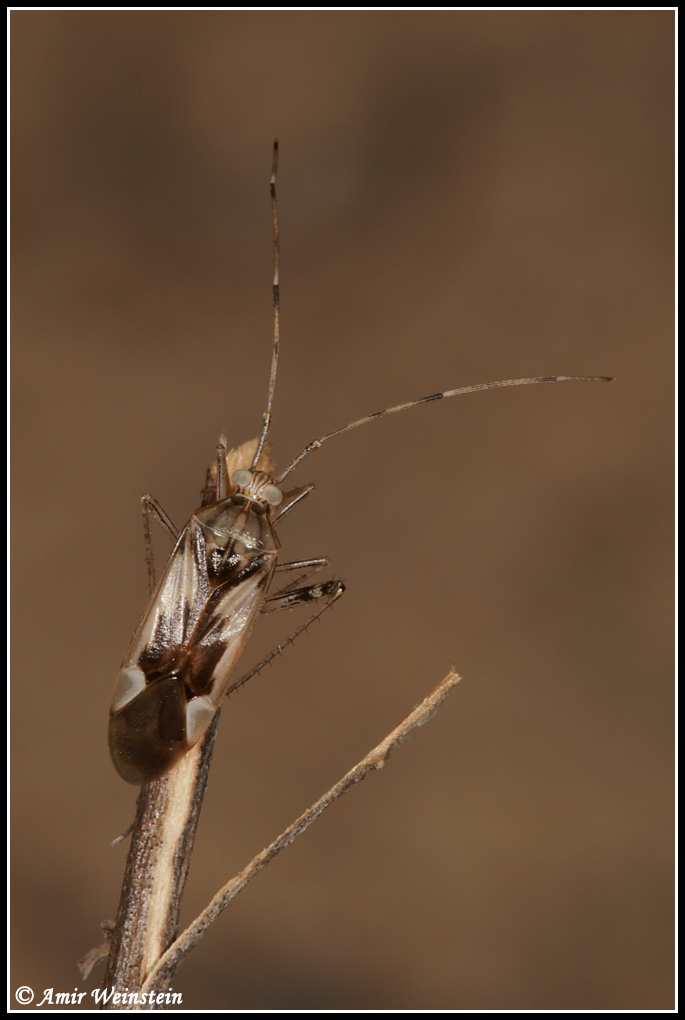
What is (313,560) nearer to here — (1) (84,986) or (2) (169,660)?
(2) (169,660)

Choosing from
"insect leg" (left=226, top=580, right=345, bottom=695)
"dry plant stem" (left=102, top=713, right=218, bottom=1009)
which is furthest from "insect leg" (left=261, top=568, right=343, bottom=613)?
"dry plant stem" (left=102, top=713, right=218, bottom=1009)

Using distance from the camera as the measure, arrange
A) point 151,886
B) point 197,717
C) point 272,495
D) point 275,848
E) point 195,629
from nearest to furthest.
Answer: point 275,848 < point 151,886 < point 197,717 < point 195,629 < point 272,495

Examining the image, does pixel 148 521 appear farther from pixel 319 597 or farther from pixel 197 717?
pixel 197 717

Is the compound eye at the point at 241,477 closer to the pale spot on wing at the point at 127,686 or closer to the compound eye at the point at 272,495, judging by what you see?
the compound eye at the point at 272,495

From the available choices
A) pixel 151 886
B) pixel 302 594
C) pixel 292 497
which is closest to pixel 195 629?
pixel 302 594

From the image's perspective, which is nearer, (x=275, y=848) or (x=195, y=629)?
(x=275, y=848)

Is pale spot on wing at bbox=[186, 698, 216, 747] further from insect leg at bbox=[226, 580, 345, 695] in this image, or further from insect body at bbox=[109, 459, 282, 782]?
insect leg at bbox=[226, 580, 345, 695]

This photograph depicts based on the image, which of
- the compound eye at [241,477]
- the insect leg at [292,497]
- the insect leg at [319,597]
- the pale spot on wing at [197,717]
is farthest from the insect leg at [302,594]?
A: the pale spot on wing at [197,717]
